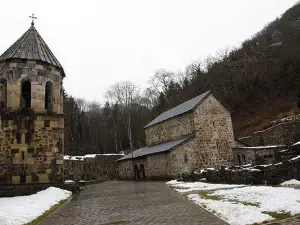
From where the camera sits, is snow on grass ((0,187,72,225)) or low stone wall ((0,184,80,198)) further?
low stone wall ((0,184,80,198))

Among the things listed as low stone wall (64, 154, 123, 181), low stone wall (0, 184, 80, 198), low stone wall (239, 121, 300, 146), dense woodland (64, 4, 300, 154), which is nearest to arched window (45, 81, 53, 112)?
low stone wall (0, 184, 80, 198)

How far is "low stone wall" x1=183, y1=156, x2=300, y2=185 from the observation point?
12430 millimetres

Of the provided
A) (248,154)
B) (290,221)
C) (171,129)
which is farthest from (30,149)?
(248,154)

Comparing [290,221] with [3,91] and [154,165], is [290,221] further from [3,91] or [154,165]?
[154,165]

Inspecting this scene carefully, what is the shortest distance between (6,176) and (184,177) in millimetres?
12642

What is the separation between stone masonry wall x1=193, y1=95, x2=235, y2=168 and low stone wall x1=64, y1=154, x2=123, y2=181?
16.6 m

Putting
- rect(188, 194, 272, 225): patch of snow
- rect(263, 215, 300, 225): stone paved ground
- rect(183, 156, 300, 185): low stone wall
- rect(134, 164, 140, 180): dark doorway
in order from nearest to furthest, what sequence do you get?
rect(263, 215, 300, 225): stone paved ground
rect(188, 194, 272, 225): patch of snow
rect(183, 156, 300, 185): low stone wall
rect(134, 164, 140, 180): dark doorway

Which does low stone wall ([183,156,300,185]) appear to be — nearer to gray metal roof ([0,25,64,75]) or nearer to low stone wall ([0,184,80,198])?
low stone wall ([0,184,80,198])

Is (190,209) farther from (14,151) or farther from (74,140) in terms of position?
(74,140)

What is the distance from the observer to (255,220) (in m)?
6.57

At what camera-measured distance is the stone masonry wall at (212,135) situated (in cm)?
2836

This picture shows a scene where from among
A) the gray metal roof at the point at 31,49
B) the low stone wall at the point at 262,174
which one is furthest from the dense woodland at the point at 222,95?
the gray metal roof at the point at 31,49

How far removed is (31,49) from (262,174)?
1430 cm

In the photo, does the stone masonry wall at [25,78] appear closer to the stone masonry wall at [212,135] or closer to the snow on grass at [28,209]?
the snow on grass at [28,209]
